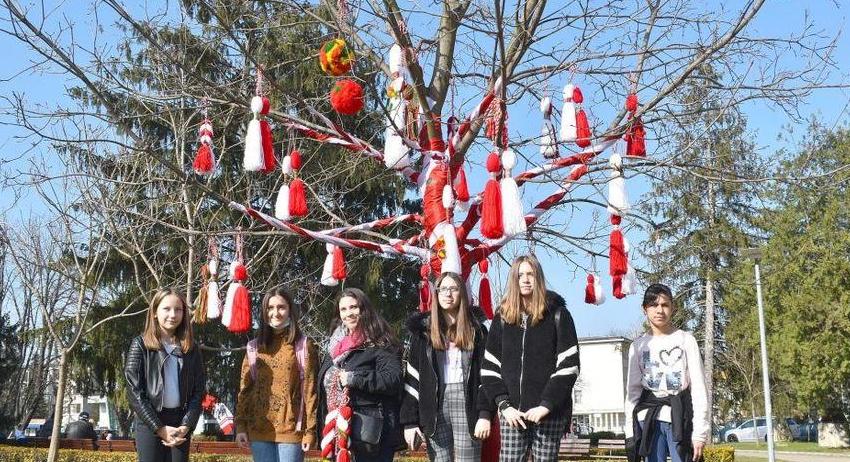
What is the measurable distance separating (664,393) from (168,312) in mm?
2972

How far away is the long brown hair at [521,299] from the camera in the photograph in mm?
5152

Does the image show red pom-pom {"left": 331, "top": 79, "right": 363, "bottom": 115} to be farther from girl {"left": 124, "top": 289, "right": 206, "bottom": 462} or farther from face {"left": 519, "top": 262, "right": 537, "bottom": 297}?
face {"left": 519, "top": 262, "right": 537, "bottom": 297}

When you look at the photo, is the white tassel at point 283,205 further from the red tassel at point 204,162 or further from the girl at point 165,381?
the girl at point 165,381

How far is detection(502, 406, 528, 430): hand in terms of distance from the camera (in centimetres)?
502

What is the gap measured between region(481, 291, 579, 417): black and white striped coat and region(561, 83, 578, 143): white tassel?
9.81ft

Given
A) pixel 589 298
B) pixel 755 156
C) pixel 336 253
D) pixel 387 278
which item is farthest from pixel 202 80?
pixel 387 278

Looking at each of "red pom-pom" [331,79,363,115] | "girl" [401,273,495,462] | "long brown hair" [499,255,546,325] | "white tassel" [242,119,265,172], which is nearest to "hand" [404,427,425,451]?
"girl" [401,273,495,462]

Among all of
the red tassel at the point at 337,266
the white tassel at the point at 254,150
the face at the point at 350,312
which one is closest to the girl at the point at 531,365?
the face at the point at 350,312

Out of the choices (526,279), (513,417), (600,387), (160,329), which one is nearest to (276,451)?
(160,329)

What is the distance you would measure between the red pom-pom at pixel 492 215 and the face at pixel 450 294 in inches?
59.0

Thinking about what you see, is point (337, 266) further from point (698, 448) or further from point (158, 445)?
point (698, 448)

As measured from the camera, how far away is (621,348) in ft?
123

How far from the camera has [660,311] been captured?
548 centimetres

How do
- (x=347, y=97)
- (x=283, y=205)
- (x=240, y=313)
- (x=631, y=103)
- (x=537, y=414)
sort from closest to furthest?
(x=537, y=414) < (x=347, y=97) < (x=631, y=103) < (x=283, y=205) < (x=240, y=313)
